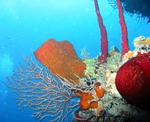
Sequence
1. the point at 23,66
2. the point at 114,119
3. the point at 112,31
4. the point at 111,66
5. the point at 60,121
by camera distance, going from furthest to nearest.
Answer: the point at 112,31
the point at 23,66
the point at 60,121
the point at 111,66
the point at 114,119

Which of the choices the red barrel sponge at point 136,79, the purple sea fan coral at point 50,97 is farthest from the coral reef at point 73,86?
the red barrel sponge at point 136,79

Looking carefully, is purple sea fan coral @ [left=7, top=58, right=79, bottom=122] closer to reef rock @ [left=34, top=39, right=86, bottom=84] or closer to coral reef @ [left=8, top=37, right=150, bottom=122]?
coral reef @ [left=8, top=37, right=150, bottom=122]

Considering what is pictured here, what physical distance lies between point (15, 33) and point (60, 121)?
10245 cm

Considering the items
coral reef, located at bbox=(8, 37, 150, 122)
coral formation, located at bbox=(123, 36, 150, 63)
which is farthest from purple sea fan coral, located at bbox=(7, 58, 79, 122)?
coral formation, located at bbox=(123, 36, 150, 63)

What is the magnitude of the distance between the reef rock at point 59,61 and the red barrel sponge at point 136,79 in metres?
2.39

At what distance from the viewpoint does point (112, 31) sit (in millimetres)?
122750

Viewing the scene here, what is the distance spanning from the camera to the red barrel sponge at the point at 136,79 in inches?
151

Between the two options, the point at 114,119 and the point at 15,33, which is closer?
the point at 114,119

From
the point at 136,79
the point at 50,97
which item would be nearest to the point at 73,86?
the point at 50,97

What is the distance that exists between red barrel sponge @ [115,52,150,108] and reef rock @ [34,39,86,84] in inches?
94.0

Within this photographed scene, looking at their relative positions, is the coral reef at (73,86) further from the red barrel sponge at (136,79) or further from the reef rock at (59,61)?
the red barrel sponge at (136,79)

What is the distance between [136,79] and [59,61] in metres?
2.87

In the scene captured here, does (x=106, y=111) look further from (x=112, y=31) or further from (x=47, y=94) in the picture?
(x=112, y=31)

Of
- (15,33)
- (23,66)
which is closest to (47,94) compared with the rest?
(23,66)
